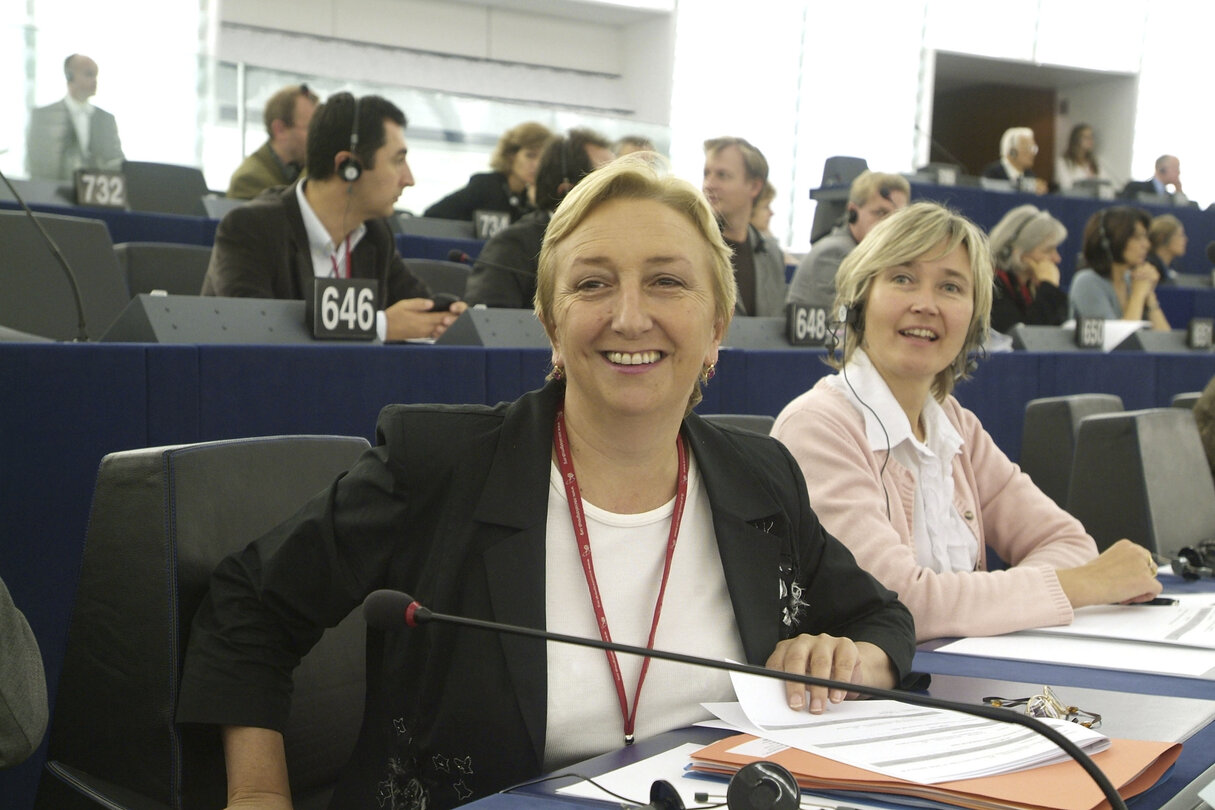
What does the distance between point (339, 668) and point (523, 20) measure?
35.1 feet

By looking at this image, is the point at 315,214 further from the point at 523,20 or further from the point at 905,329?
the point at 523,20

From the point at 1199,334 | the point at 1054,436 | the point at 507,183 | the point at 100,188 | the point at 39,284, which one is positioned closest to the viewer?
the point at 1054,436

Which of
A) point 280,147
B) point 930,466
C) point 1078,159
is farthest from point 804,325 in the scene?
point 1078,159

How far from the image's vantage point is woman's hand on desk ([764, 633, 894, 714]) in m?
1.23

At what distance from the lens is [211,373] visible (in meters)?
2.38

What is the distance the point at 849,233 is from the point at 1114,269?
2.42 meters

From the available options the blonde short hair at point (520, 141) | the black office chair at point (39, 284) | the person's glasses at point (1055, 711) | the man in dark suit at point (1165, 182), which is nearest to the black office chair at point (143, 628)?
the person's glasses at point (1055, 711)

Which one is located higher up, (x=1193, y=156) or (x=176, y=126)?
(x=1193, y=156)

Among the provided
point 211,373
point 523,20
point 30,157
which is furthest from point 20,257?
point 523,20

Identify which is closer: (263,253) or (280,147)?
(263,253)

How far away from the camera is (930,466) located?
6.44 ft

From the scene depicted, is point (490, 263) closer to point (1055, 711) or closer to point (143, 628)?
point (143, 628)

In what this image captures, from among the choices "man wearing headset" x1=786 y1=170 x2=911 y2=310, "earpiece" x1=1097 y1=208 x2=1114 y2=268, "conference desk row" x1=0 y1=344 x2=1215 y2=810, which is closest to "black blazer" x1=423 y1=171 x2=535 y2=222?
"man wearing headset" x1=786 y1=170 x2=911 y2=310

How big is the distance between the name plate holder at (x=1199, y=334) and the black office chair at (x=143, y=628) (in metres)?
5.11
